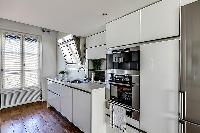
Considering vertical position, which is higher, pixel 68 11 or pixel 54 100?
pixel 68 11

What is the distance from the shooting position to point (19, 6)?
7.68ft

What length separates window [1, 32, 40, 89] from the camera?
468cm

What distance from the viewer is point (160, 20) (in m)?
1.66

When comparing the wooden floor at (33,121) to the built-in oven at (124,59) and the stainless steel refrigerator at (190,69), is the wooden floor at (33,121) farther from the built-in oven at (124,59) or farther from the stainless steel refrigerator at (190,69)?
the stainless steel refrigerator at (190,69)

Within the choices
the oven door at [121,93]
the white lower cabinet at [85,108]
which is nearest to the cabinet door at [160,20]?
the oven door at [121,93]

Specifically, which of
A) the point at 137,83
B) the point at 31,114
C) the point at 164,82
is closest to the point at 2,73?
the point at 31,114

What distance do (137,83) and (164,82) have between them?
1.25 feet

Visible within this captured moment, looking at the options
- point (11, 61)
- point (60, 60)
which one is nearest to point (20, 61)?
point (11, 61)

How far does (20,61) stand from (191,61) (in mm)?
4939

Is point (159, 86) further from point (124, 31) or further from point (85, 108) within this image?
point (85, 108)

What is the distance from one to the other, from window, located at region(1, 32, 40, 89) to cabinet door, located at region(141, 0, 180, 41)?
4.33m

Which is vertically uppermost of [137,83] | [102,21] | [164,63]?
[102,21]

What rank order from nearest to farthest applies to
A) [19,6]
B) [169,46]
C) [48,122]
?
[169,46] → [19,6] → [48,122]

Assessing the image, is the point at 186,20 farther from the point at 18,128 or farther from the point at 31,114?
the point at 31,114
